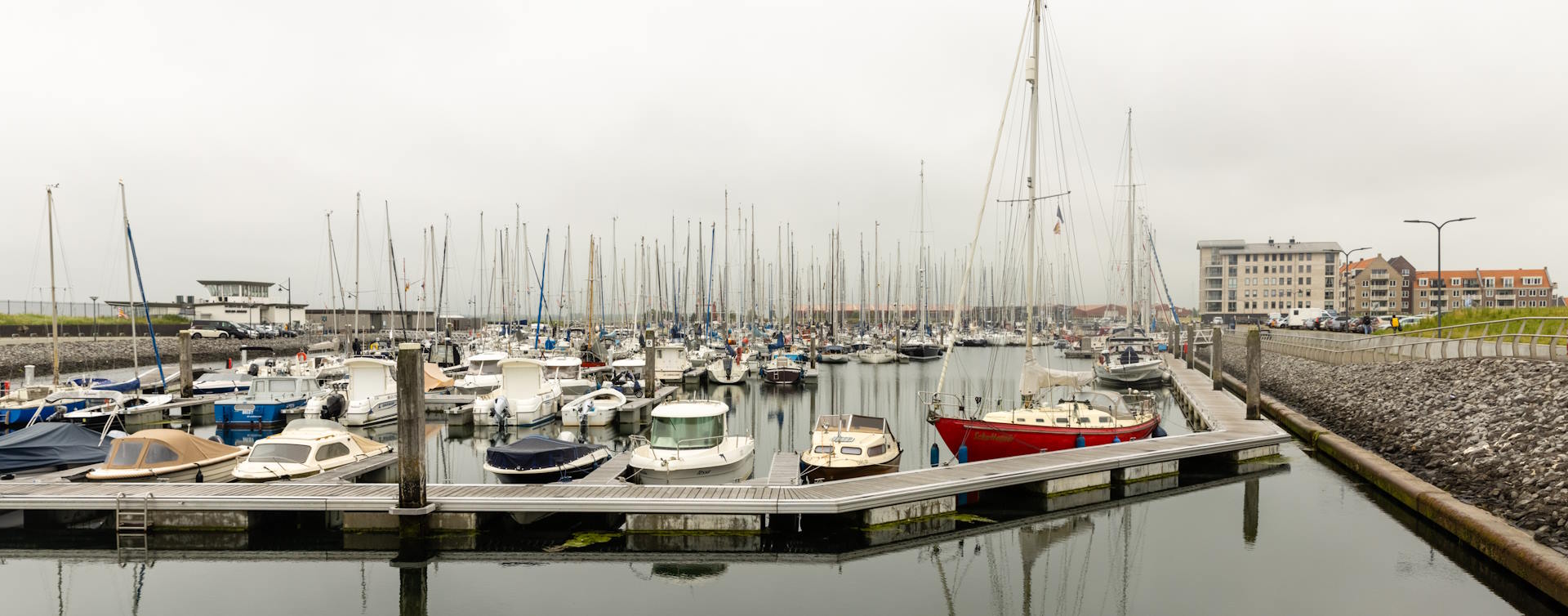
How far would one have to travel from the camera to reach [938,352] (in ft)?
291

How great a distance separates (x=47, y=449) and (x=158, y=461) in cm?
468

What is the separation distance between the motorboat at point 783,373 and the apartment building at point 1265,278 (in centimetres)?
11638

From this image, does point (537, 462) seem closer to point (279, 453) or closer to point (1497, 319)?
point (279, 453)

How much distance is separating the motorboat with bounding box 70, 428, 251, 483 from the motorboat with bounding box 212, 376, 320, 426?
16563 mm

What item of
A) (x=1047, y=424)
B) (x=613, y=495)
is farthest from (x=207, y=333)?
(x=1047, y=424)

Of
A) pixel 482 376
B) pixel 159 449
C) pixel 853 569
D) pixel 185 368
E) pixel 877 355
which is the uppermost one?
pixel 185 368

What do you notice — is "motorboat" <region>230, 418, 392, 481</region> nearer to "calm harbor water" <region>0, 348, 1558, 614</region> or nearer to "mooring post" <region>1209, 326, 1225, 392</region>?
"calm harbor water" <region>0, 348, 1558, 614</region>

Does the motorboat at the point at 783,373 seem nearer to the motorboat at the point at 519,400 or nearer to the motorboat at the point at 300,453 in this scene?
the motorboat at the point at 519,400

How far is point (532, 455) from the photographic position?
21.9 metres

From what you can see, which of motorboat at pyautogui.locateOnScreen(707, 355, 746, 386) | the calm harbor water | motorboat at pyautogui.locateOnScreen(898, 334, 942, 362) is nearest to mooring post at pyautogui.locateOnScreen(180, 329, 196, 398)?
the calm harbor water

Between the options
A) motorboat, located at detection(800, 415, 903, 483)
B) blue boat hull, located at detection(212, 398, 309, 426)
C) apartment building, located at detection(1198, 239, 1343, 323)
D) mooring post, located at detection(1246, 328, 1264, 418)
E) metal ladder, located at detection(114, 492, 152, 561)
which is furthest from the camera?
apartment building, located at detection(1198, 239, 1343, 323)

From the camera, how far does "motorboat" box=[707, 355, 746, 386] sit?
5494cm

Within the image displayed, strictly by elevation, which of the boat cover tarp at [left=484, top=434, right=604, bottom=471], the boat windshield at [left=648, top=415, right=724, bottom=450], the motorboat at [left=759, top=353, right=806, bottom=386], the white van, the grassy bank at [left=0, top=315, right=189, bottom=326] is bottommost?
the motorboat at [left=759, top=353, right=806, bottom=386]

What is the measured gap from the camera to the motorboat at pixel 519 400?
36719mm
